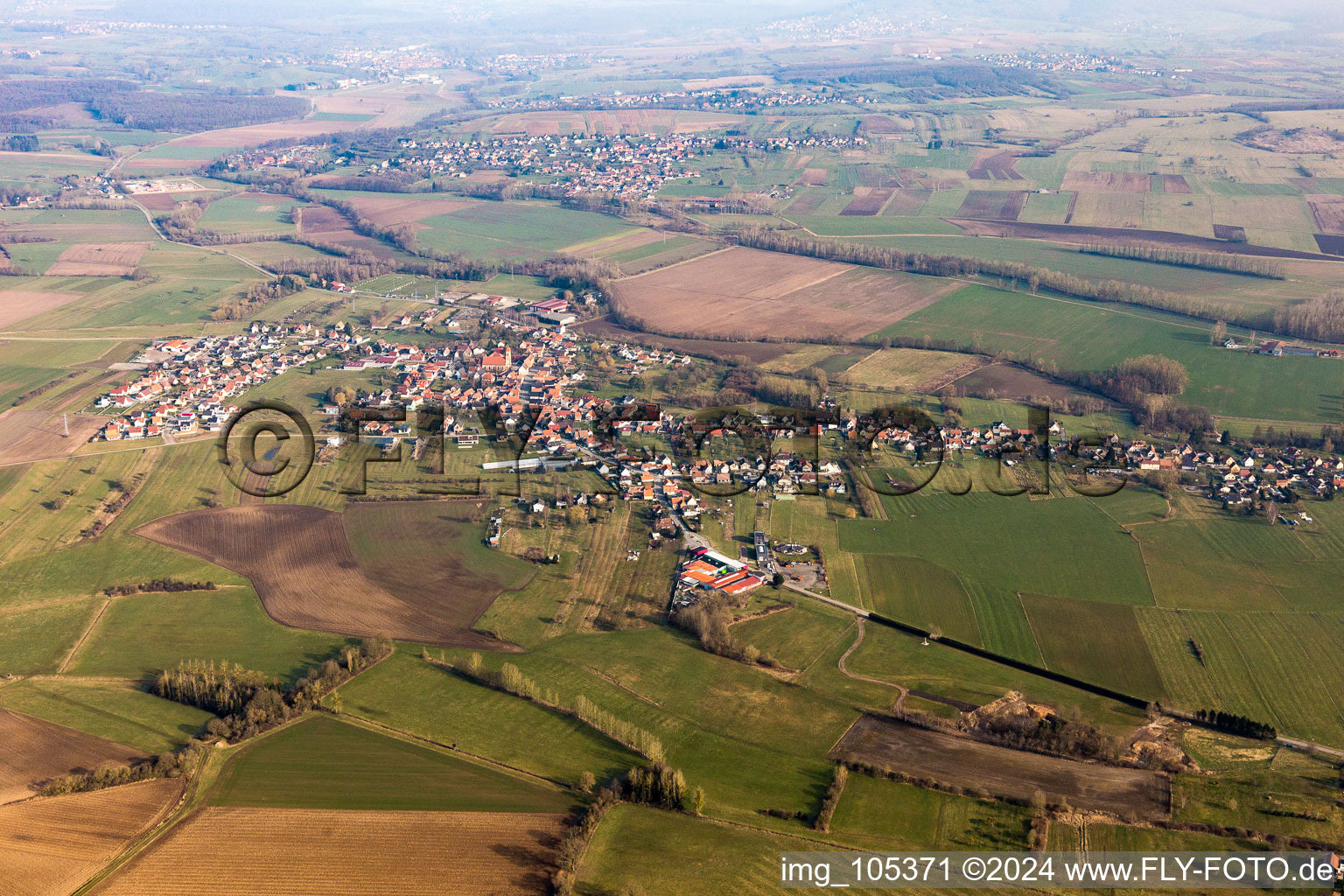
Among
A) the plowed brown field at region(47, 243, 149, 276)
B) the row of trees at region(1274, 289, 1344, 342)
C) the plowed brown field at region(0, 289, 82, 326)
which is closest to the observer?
the row of trees at region(1274, 289, 1344, 342)

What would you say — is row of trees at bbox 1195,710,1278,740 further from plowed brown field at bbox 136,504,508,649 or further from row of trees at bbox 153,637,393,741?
row of trees at bbox 153,637,393,741

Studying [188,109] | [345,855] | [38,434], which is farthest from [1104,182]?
[188,109]

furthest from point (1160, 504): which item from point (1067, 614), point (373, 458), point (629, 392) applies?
point (373, 458)

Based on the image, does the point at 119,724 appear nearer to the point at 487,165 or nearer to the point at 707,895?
the point at 707,895

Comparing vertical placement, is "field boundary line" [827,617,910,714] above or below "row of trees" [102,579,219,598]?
below

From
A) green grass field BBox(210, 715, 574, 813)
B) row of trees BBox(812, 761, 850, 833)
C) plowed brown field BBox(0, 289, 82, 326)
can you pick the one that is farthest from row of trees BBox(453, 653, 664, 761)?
plowed brown field BBox(0, 289, 82, 326)


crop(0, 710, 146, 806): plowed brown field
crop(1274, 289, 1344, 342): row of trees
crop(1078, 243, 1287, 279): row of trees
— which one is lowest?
crop(0, 710, 146, 806): plowed brown field

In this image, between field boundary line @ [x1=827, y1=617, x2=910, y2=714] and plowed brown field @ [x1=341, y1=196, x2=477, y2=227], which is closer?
field boundary line @ [x1=827, y1=617, x2=910, y2=714]

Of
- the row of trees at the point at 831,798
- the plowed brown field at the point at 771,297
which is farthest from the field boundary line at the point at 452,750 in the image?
the plowed brown field at the point at 771,297

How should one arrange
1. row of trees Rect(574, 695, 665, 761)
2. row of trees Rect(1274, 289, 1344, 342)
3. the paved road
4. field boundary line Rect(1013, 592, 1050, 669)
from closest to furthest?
1. row of trees Rect(574, 695, 665, 761)
2. field boundary line Rect(1013, 592, 1050, 669)
3. the paved road
4. row of trees Rect(1274, 289, 1344, 342)
